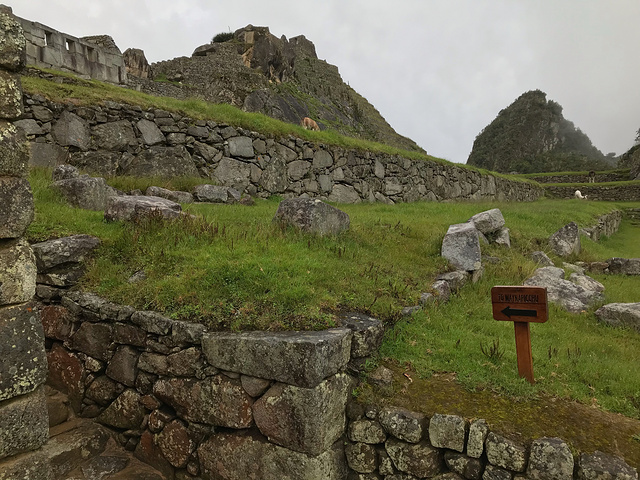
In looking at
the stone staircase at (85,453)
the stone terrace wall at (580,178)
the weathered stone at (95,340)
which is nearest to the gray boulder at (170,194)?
the weathered stone at (95,340)

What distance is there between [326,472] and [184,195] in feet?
20.0

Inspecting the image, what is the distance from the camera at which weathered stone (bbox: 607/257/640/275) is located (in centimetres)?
746

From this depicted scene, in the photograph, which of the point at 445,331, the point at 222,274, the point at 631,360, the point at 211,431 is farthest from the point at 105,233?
the point at 631,360

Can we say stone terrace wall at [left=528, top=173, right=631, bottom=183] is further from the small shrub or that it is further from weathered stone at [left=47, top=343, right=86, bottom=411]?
weathered stone at [left=47, top=343, right=86, bottom=411]

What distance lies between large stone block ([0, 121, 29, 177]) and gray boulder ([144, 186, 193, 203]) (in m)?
5.29

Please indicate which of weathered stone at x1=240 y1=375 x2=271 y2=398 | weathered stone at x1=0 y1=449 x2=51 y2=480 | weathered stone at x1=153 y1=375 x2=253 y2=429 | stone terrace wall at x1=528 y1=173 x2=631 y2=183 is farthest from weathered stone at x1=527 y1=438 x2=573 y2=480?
stone terrace wall at x1=528 y1=173 x2=631 y2=183

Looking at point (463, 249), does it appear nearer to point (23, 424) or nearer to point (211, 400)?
point (211, 400)

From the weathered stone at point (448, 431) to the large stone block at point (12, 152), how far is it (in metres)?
3.14

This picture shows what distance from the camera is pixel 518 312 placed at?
3.45 metres

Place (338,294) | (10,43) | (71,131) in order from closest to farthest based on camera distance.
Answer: (10,43)
(338,294)
(71,131)

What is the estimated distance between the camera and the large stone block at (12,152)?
7.03 feet

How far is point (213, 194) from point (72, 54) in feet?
29.5

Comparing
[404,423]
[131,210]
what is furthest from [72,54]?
[404,423]

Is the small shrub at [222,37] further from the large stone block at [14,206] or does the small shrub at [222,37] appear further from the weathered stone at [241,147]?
the large stone block at [14,206]
